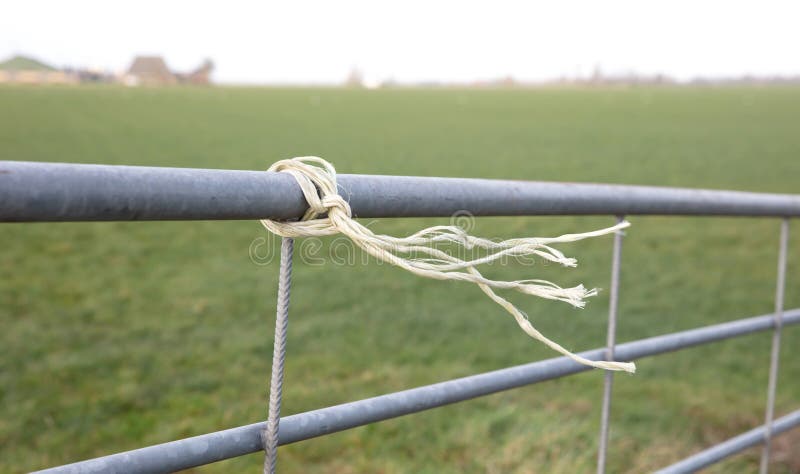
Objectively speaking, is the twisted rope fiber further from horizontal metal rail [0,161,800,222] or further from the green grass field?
the green grass field

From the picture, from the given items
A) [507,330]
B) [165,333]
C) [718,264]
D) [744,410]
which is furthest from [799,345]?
[165,333]

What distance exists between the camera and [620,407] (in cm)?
364

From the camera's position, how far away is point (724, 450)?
1.59 metres

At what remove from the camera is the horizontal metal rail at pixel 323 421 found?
2.38 feet

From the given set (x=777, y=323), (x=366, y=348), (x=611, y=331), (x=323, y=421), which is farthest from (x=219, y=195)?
(x=366, y=348)

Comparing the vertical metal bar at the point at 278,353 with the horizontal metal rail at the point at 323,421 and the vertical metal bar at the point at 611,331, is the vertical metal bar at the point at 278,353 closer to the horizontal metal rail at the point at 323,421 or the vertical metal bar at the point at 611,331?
the horizontal metal rail at the point at 323,421

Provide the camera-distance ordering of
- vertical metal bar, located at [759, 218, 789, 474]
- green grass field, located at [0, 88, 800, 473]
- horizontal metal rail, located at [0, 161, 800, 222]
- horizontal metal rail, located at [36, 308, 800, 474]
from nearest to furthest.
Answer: horizontal metal rail, located at [0, 161, 800, 222]
horizontal metal rail, located at [36, 308, 800, 474]
vertical metal bar, located at [759, 218, 789, 474]
green grass field, located at [0, 88, 800, 473]

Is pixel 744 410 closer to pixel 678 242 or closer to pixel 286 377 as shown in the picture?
pixel 286 377

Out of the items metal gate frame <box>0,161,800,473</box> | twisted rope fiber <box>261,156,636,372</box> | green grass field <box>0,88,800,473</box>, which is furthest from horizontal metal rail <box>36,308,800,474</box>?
green grass field <box>0,88,800,473</box>

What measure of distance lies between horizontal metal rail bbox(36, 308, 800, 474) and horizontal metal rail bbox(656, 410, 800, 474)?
0.97 feet

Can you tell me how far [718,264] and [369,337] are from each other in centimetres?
450

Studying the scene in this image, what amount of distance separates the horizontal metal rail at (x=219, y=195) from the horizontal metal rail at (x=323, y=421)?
25cm

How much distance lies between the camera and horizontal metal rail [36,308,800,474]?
2.38 ft

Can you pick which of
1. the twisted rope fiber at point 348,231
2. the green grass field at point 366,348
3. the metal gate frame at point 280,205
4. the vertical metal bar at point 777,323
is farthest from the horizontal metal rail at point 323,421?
the green grass field at point 366,348
